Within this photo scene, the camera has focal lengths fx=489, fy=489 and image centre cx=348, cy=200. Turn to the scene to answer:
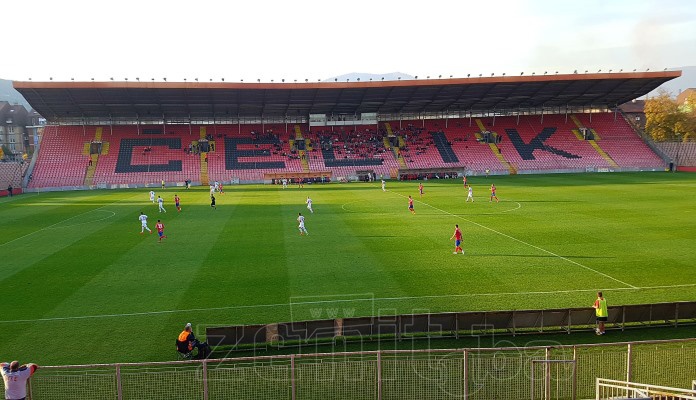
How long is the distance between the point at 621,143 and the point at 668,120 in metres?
16.8

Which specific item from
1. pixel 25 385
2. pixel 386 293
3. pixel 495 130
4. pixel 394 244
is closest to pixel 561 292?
pixel 386 293

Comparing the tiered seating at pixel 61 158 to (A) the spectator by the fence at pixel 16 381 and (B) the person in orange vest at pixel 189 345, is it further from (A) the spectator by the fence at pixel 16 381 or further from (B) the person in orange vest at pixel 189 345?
(A) the spectator by the fence at pixel 16 381

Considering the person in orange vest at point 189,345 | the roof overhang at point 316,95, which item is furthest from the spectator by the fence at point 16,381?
the roof overhang at point 316,95

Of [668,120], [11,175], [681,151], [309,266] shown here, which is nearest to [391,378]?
[309,266]

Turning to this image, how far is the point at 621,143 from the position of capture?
2918 inches

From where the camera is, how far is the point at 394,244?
23719 mm

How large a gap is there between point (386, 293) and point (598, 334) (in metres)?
6.34

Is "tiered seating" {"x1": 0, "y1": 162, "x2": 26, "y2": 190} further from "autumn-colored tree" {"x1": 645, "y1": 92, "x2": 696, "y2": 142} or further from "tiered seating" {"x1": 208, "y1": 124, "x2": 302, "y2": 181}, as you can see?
"autumn-colored tree" {"x1": 645, "y1": 92, "x2": 696, "y2": 142}

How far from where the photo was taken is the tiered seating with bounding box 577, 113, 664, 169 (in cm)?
6994

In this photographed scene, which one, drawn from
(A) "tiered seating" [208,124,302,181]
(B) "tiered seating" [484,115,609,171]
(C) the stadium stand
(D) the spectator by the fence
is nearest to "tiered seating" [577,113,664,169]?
(C) the stadium stand

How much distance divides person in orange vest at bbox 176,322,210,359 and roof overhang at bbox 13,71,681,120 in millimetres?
52539

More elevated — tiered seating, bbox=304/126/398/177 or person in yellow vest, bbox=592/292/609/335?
tiered seating, bbox=304/126/398/177

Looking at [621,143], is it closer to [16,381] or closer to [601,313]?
[601,313]

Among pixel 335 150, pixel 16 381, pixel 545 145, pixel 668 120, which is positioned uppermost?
pixel 668 120
